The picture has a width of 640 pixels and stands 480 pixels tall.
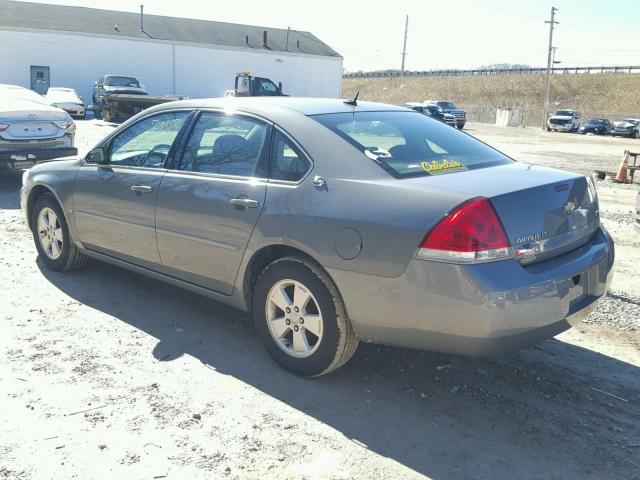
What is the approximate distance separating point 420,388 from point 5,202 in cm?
774

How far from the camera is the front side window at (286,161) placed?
3.85m

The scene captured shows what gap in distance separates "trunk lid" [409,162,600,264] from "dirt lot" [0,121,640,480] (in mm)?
920

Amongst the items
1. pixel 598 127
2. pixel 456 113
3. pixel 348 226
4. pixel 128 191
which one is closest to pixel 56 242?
pixel 128 191

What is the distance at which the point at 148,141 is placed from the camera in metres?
5.05

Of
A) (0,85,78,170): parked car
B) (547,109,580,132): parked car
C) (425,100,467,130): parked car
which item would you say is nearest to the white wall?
(425,100,467,130): parked car

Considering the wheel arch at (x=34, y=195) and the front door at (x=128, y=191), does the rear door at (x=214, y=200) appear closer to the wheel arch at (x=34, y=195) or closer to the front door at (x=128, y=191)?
the front door at (x=128, y=191)

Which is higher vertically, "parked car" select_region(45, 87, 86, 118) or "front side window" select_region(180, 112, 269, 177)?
"parked car" select_region(45, 87, 86, 118)

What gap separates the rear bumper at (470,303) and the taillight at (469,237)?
5 centimetres

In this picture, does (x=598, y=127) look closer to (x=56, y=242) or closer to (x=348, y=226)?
(x=56, y=242)

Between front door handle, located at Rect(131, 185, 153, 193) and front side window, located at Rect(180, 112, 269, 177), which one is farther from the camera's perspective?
front door handle, located at Rect(131, 185, 153, 193)

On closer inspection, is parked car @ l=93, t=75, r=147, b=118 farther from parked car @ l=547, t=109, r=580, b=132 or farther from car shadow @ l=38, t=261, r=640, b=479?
parked car @ l=547, t=109, r=580, b=132

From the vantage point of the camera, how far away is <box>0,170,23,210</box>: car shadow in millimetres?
9195

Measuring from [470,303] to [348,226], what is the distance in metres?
0.78

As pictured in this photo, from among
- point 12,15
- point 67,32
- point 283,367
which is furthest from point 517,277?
point 12,15
